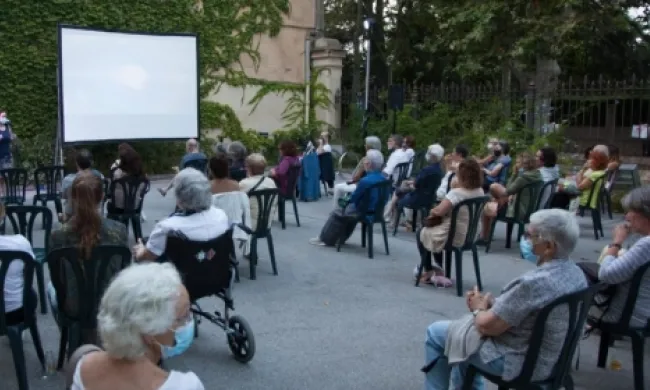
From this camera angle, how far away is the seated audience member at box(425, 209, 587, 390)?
308cm

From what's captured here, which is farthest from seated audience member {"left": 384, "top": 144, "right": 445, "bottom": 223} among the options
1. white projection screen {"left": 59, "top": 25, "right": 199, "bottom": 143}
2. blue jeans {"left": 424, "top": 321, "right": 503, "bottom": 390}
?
white projection screen {"left": 59, "top": 25, "right": 199, "bottom": 143}

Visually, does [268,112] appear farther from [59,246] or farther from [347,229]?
[59,246]

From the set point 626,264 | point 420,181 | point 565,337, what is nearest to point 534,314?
point 565,337

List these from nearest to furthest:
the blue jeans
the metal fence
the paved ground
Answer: the blue jeans
the paved ground
the metal fence

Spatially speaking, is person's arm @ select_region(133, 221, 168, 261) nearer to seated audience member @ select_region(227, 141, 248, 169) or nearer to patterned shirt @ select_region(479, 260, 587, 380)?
patterned shirt @ select_region(479, 260, 587, 380)

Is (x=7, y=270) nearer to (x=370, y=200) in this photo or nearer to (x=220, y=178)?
(x=220, y=178)

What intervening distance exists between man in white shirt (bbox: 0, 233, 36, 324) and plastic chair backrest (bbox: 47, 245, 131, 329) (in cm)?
17

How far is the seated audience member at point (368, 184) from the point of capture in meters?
7.42

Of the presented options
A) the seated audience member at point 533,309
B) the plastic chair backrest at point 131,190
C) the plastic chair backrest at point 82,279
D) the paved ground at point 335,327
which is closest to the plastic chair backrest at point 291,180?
the paved ground at point 335,327

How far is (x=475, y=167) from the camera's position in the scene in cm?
605

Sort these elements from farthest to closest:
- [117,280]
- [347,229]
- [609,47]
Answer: [609,47], [347,229], [117,280]

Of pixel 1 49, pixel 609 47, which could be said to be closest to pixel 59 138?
pixel 1 49

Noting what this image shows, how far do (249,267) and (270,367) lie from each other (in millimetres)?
2507

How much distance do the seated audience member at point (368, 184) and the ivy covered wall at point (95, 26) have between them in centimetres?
834
